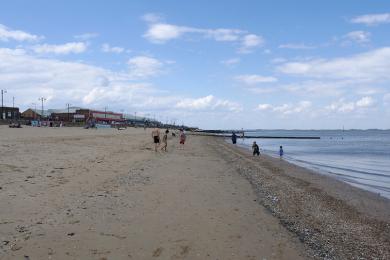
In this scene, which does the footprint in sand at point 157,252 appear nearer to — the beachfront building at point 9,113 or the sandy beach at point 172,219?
the sandy beach at point 172,219

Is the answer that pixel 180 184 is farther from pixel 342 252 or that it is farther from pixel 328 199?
pixel 342 252

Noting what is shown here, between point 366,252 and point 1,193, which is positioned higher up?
point 1,193

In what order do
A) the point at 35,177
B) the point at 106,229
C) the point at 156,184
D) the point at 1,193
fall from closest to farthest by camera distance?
the point at 106,229
the point at 1,193
the point at 35,177
the point at 156,184

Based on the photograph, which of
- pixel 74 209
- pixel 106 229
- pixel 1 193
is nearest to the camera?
pixel 106 229

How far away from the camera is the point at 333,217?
404 inches

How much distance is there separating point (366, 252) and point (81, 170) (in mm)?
10080

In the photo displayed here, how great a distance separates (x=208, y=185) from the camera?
45.6ft

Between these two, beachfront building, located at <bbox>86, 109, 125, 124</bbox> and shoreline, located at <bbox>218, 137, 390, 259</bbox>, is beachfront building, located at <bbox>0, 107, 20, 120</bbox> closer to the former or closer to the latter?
beachfront building, located at <bbox>86, 109, 125, 124</bbox>

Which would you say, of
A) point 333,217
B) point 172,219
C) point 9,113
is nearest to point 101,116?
point 9,113

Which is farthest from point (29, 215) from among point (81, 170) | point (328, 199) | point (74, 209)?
point (328, 199)

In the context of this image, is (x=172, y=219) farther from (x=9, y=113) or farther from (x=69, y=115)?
(x=69, y=115)

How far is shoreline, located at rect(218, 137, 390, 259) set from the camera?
7419 millimetres

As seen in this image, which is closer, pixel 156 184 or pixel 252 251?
pixel 252 251

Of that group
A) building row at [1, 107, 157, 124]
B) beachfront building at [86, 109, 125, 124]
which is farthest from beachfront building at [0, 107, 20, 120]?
beachfront building at [86, 109, 125, 124]
